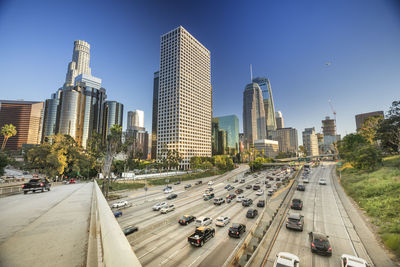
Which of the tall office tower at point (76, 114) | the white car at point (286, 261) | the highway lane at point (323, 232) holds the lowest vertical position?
the highway lane at point (323, 232)

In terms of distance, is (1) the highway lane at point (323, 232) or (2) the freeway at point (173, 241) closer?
(1) the highway lane at point (323, 232)

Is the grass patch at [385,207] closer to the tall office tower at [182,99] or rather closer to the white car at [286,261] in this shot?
the white car at [286,261]

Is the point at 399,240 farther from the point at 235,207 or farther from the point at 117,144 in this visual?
the point at 117,144

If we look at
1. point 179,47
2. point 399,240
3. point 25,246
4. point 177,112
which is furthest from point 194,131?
point 25,246

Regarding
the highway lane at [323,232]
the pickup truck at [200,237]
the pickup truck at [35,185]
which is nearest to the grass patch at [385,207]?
the highway lane at [323,232]

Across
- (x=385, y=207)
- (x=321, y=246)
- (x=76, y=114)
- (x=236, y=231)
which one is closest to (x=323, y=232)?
(x=321, y=246)

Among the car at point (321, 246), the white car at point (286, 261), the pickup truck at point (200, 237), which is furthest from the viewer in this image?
the pickup truck at point (200, 237)

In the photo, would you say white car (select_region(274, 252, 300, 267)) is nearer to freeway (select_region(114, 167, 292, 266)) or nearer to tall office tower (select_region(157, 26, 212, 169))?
freeway (select_region(114, 167, 292, 266))
